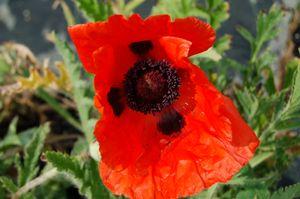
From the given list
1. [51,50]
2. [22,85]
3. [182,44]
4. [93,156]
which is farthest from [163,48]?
[51,50]

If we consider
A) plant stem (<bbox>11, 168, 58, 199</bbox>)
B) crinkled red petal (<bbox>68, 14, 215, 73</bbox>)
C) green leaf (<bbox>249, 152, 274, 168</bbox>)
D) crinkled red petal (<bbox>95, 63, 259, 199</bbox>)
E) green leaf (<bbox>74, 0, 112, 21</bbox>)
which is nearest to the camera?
crinkled red petal (<bbox>68, 14, 215, 73</bbox>)

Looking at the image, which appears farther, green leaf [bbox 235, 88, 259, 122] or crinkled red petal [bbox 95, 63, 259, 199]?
green leaf [bbox 235, 88, 259, 122]

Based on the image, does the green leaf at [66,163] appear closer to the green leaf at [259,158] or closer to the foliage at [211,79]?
the foliage at [211,79]

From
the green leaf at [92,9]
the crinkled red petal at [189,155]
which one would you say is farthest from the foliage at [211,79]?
the crinkled red petal at [189,155]

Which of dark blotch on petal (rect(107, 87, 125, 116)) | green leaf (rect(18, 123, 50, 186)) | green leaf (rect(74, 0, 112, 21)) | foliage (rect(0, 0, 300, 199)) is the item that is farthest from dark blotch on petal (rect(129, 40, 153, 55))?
green leaf (rect(18, 123, 50, 186))

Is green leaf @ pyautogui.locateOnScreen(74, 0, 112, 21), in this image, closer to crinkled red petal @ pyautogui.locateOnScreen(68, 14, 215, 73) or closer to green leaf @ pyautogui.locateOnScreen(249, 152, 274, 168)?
crinkled red petal @ pyautogui.locateOnScreen(68, 14, 215, 73)

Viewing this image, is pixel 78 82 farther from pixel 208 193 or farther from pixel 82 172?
pixel 208 193

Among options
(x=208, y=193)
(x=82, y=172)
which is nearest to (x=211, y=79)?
(x=208, y=193)
